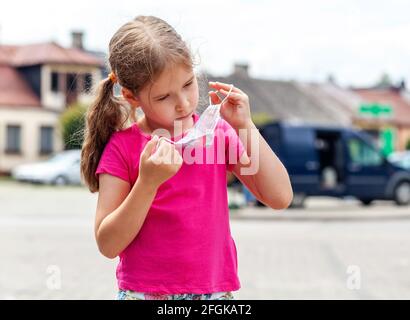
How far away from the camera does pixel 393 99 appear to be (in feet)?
222

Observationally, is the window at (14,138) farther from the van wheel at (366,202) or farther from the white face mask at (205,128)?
the white face mask at (205,128)

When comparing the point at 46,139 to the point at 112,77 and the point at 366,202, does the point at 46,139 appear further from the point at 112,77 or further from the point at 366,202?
the point at 112,77

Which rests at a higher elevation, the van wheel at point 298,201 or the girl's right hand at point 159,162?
the girl's right hand at point 159,162

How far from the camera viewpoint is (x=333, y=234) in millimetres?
14000

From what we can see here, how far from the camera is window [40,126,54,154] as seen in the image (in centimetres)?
4784

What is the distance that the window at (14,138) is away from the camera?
153 feet

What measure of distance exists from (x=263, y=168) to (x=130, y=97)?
1.25 ft

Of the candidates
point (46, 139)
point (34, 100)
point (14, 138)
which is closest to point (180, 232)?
point (14, 138)

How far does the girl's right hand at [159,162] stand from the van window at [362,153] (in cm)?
1839

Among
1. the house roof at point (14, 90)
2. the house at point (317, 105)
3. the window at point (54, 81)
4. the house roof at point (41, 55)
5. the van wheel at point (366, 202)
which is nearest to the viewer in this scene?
the van wheel at point (366, 202)

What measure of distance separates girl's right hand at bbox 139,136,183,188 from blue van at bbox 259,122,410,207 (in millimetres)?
16819

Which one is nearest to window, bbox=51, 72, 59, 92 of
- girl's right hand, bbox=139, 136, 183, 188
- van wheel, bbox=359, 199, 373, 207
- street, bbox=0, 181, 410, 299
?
street, bbox=0, 181, 410, 299

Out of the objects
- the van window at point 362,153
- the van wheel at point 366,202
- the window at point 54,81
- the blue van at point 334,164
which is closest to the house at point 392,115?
the window at point 54,81
